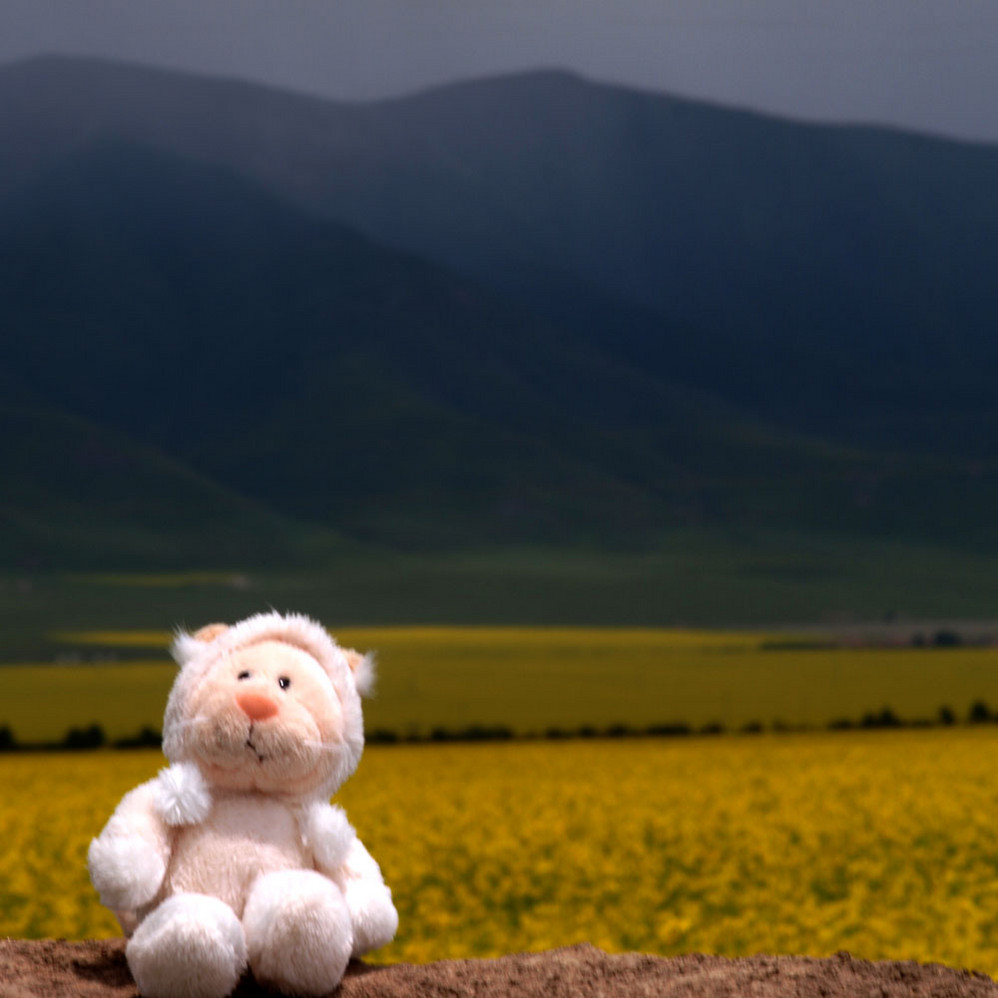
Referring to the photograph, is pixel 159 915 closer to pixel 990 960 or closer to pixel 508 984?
pixel 508 984

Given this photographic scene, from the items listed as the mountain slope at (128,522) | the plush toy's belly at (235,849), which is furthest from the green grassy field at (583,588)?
the plush toy's belly at (235,849)

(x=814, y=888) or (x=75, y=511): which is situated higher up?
(x=814, y=888)

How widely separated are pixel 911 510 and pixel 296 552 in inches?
3089

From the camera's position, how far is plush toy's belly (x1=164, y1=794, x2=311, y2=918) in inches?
207

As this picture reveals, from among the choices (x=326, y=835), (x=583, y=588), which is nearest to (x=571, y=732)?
(x=326, y=835)

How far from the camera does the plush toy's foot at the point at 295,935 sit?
505 cm

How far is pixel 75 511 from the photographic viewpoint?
184 meters

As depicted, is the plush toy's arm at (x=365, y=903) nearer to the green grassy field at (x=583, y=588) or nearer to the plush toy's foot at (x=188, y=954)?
the plush toy's foot at (x=188, y=954)

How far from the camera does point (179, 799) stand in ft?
17.4

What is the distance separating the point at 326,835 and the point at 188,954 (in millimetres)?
681

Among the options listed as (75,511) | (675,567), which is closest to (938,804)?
(675,567)

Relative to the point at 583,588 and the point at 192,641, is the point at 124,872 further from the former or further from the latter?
the point at 583,588

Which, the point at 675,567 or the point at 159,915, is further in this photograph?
the point at 675,567

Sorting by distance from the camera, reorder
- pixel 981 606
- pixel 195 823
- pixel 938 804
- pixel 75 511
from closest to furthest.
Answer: pixel 195 823, pixel 938 804, pixel 981 606, pixel 75 511
